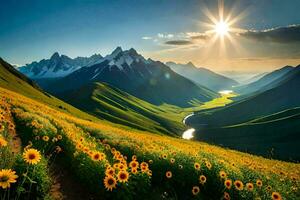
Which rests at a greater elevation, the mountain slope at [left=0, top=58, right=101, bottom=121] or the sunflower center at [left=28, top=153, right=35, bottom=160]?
the mountain slope at [left=0, top=58, right=101, bottom=121]

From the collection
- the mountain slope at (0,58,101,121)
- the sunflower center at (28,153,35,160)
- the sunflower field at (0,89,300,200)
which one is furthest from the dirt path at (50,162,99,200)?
the mountain slope at (0,58,101,121)

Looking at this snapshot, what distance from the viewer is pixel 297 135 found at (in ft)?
513

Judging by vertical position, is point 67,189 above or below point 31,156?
below

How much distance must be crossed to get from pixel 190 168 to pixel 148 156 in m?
3.01

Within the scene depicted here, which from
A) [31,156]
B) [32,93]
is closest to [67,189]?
[31,156]

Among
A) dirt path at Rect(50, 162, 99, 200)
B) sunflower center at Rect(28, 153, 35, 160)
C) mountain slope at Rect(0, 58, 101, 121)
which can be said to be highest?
mountain slope at Rect(0, 58, 101, 121)

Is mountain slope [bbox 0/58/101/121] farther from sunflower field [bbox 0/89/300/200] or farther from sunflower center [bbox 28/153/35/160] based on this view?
sunflower center [bbox 28/153/35/160]

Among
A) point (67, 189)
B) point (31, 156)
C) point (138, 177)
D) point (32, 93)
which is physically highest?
point (32, 93)

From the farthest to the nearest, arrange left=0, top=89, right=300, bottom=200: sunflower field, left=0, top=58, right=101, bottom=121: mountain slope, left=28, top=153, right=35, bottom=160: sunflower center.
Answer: left=0, top=58, right=101, bottom=121: mountain slope → left=0, top=89, right=300, bottom=200: sunflower field → left=28, top=153, right=35, bottom=160: sunflower center

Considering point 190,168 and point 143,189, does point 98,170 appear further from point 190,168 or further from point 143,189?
point 190,168

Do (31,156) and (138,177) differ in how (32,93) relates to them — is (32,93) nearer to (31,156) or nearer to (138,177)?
(138,177)

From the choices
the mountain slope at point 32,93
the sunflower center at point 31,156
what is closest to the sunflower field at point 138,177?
the sunflower center at point 31,156

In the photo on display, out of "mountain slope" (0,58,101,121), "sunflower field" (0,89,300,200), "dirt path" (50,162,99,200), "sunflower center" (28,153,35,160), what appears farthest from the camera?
"mountain slope" (0,58,101,121)

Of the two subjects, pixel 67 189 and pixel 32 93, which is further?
pixel 32 93
